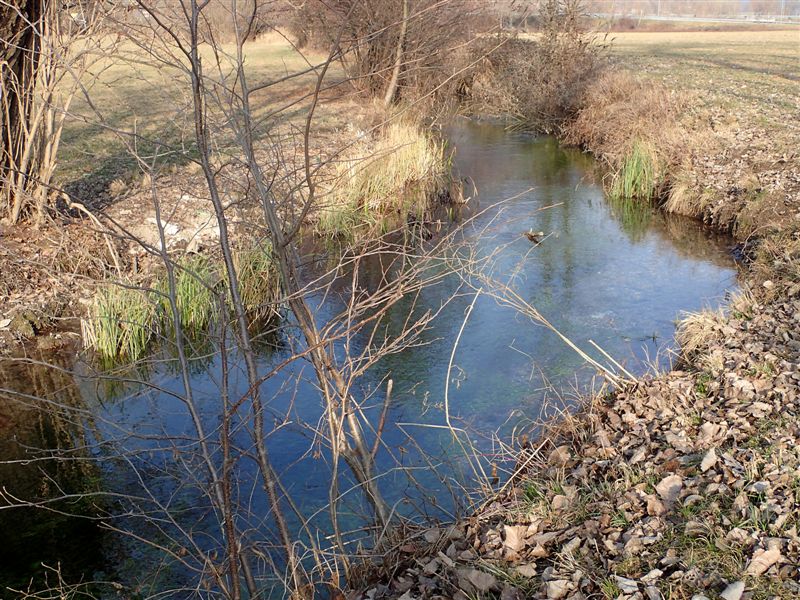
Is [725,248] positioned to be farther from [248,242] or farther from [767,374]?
[248,242]

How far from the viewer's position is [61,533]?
15.7 feet

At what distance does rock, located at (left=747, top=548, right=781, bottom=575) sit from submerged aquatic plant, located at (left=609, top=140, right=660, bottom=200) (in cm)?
927

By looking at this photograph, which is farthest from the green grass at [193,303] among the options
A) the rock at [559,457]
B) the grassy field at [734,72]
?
the grassy field at [734,72]

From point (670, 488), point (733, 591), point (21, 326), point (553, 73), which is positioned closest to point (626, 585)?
point (733, 591)

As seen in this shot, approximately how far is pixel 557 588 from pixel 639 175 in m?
9.43

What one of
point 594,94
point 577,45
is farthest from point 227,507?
point 577,45

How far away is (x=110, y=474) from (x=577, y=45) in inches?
579

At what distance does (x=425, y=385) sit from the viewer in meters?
6.41

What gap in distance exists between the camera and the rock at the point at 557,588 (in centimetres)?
332

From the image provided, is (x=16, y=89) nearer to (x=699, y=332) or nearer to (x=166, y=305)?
(x=166, y=305)

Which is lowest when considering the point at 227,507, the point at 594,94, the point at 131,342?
the point at 131,342

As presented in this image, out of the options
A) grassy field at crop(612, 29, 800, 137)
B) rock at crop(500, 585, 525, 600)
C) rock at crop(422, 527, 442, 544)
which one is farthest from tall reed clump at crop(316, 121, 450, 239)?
rock at crop(500, 585, 525, 600)

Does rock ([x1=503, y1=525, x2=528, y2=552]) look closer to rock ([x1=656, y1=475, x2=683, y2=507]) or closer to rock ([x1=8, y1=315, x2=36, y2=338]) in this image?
rock ([x1=656, y1=475, x2=683, y2=507])

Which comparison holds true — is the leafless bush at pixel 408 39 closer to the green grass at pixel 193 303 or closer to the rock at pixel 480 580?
the green grass at pixel 193 303
